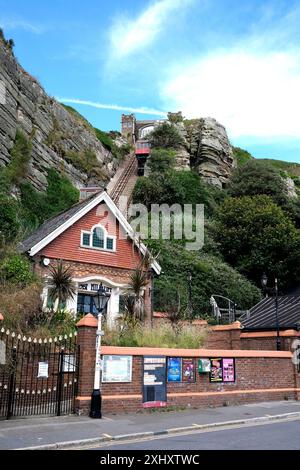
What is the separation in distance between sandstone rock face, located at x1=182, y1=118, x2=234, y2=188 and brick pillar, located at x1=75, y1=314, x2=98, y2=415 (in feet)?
136

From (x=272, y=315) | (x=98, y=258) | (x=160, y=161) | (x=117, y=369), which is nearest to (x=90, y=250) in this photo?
(x=98, y=258)

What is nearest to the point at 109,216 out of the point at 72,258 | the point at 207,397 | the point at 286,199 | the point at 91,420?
the point at 72,258

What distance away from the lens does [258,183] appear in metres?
48.0

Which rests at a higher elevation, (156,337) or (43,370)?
(156,337)

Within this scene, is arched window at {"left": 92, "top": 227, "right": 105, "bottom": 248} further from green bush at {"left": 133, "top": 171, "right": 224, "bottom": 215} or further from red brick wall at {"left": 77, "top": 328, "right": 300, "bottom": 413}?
green bush at {"left": 133, "top": 171, "right": 224, "bottom": 215}

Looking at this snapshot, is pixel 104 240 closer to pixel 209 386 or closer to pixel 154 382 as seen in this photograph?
pixel 209 386

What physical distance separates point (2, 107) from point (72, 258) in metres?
15.1

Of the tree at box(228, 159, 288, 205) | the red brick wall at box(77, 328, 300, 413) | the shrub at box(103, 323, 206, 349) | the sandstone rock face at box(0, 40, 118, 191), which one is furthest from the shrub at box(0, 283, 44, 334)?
the tree at box(228, 159, 288, 205)

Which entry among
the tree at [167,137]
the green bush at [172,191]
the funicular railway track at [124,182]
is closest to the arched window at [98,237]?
the funicular railway track at [124,182]

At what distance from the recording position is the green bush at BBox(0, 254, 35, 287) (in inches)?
744

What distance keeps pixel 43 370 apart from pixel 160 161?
39.2 metres

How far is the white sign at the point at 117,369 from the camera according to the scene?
1302 cm

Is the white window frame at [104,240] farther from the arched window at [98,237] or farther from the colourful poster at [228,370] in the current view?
the colourful poster at [228,370]

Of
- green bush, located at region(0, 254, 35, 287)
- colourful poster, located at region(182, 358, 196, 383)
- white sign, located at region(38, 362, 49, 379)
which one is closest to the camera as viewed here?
white sign, located at region(38, 362, 49, 379)
